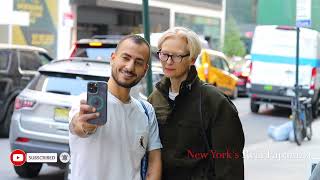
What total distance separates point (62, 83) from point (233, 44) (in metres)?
35.0

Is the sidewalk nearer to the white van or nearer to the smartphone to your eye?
the white van

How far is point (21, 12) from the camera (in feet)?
84.2

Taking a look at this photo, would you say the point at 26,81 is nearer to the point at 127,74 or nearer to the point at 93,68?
the point at 93,68

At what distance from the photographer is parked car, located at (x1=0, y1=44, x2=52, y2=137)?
464 inches

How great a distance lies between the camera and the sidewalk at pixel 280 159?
8242mm

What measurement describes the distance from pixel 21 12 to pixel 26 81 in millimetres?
14131

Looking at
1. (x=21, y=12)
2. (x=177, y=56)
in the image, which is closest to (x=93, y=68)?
(x=177, y=56)

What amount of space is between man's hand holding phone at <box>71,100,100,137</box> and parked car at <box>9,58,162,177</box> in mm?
4536

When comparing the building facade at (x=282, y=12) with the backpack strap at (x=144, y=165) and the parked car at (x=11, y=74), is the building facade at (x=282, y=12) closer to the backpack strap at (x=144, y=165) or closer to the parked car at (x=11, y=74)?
the parked car at (x=11, y=74)

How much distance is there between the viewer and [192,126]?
309 centimetres

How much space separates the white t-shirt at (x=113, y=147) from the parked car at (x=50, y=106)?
434 centimetres

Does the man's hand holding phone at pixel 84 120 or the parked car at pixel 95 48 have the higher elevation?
the parked car at pixel 95 48

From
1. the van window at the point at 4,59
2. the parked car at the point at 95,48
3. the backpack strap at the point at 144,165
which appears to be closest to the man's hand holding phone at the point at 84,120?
the backpack strap at the point at 144,165

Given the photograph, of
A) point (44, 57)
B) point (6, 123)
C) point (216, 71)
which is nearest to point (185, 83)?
point (6, 123)
